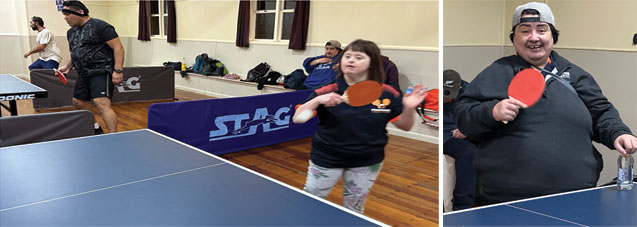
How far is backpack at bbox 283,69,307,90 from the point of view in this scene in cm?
476

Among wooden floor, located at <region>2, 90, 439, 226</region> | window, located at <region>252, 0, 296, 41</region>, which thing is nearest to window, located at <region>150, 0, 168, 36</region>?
window, located at <region>252, 0, 296, 41</region>

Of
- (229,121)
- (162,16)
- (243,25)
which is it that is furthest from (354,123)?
(162,16)

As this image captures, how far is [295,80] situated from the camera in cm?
480

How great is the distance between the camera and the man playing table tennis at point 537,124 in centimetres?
80

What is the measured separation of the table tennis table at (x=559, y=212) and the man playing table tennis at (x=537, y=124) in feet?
0.15

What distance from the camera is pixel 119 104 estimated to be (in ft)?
17.0

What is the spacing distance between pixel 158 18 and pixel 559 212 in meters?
7.96

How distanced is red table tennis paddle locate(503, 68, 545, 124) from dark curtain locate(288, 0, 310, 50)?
4.35m

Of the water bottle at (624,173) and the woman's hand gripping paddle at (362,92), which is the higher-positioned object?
the woman's hand gripping paddle at (362,92)

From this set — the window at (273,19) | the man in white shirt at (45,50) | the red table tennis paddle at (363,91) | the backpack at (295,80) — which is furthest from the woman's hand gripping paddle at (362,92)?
the man in white shirt at (45,50)

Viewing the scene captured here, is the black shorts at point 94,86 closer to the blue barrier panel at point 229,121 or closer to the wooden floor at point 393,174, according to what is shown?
the blue barrier panel at point 229,121

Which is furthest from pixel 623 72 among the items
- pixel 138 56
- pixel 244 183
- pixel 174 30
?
pixel 138 56

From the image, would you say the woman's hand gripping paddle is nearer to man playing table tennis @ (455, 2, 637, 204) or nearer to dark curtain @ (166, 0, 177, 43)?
man playing table tennis @ (455, 2, 637, 204)

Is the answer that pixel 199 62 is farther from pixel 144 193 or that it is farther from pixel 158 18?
pixel 144 193
